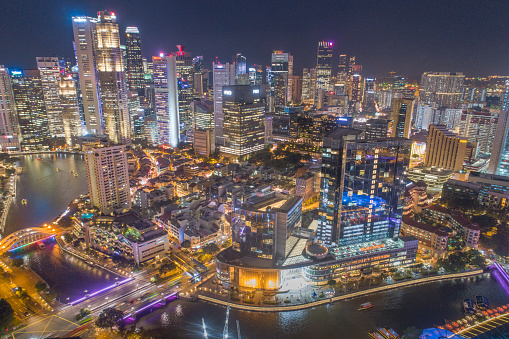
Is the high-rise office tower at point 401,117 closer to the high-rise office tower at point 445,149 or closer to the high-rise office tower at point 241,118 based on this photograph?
the high-rise office tower at point 445,149

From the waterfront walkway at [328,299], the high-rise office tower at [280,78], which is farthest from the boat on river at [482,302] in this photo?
the high-rise office tower at [280,78]

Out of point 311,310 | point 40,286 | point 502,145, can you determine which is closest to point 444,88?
point 502,145

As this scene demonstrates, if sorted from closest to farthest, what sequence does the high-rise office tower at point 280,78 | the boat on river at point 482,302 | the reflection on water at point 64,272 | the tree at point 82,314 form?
the tree at point 82,314 < the boat on river at point 482,302 < the reflection on water at point 64,272 < the high-rise office tower at point 280,78

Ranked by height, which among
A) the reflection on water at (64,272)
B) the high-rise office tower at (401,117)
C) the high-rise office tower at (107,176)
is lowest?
the reflection on water at (64,272)

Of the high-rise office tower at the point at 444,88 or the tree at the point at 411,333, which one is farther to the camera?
the high-rise office tower at the point at 444,88

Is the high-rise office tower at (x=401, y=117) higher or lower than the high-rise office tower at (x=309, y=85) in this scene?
lower

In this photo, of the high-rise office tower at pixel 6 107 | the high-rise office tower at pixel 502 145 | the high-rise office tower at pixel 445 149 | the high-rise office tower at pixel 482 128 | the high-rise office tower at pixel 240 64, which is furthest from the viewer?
the high-rise office tower at pixel 240 64

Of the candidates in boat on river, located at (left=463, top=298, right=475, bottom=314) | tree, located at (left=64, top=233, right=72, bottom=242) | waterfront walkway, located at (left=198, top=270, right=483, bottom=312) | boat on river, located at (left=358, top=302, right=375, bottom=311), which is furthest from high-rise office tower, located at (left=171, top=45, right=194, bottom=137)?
boat on river, located at (left=463, top=298, right=475, bottom=314)

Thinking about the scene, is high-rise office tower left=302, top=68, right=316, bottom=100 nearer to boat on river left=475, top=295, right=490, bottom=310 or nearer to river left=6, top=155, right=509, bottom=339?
→ river left=6, top=155, right=509, bottom=339
